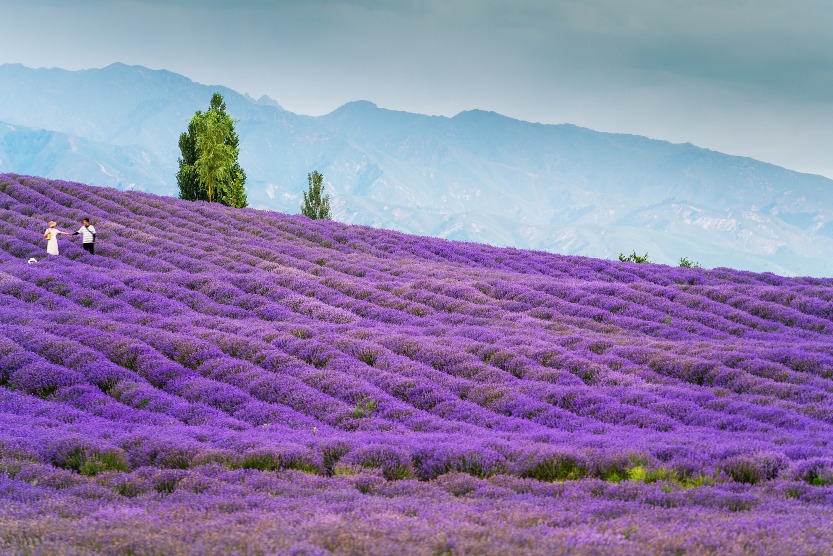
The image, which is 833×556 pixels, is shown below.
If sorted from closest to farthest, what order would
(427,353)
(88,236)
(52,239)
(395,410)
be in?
(395,410), (427,353), (52,239), (88,236)

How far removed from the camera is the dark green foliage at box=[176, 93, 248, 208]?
53.3 meters

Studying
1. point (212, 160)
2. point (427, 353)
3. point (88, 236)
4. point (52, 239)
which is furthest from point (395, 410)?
point (212, 160)

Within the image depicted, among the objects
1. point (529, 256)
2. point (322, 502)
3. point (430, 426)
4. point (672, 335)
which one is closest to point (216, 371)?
point (430, 426)

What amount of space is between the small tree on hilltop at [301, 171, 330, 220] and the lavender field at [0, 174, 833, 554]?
37.7m

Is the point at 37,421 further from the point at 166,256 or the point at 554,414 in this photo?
the point at 166,256

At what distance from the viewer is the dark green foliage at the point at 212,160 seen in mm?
53344

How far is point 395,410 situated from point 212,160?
147 feet

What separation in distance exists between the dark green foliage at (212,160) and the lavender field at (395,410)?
24486 millimetres

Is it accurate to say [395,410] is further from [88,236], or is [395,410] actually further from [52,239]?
[52,239]

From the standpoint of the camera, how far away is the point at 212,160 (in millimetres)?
53219

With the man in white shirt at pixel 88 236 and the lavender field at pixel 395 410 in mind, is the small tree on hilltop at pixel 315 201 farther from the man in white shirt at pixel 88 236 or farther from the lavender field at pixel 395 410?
the man in white shirt at pixel 88 236

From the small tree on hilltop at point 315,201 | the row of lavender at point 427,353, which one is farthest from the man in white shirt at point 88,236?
the small tree on hilltop at point 315,201

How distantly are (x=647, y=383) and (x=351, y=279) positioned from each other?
13.6m

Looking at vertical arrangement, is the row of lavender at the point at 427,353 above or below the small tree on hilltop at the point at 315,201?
below
